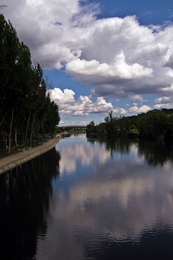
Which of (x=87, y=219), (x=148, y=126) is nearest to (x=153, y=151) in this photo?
→ (x=87, y=219)

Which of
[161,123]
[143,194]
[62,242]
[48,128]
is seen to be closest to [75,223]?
[62,242]

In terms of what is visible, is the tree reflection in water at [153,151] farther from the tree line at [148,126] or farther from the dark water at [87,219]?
the tree line at [148,126]

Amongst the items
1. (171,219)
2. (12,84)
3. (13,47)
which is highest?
(13,47)

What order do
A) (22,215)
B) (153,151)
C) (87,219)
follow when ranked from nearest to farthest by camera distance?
(87,219), (22,215), (153,151)

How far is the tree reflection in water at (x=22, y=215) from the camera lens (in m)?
7.41

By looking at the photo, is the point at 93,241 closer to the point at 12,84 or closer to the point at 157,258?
the point at 157,258

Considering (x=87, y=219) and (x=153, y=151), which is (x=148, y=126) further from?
(x=87, y=219)

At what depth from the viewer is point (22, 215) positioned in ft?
33.7

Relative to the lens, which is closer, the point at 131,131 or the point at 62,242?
the point at 62,242

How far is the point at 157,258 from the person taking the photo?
670 cm

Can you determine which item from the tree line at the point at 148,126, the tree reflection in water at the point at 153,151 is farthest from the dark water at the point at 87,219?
the tree line at the point at 148,126

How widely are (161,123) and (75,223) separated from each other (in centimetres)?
7491

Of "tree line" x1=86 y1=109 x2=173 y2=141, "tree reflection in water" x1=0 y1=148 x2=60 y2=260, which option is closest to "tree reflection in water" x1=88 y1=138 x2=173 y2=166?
"tree reflection in water" x1=0 y1=148 x2=60 y2=260

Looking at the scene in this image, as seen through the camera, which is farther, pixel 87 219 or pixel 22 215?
pixel 22 215
